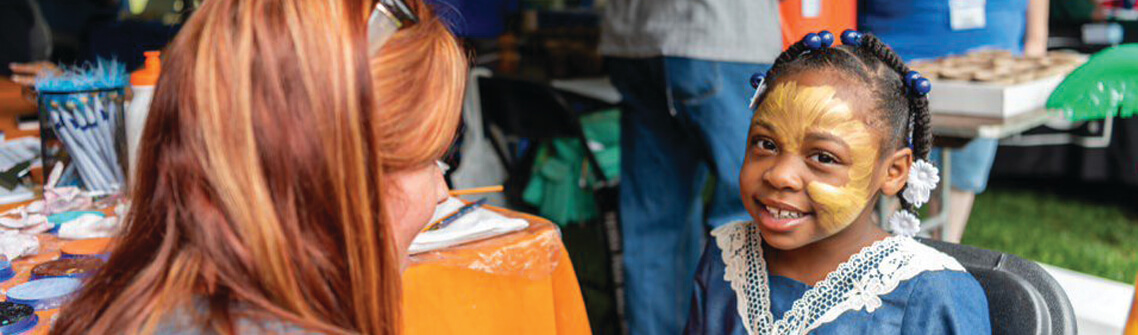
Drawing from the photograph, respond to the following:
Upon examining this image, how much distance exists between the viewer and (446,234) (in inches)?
56.6

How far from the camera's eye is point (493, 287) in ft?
4.63

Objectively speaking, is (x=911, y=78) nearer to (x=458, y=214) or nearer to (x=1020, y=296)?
(x=1020, y=296)

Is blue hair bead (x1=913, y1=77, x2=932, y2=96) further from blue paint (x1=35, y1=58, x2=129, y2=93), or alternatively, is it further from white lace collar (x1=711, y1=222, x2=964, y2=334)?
blue paint (x1=35, y1=58, x2=129, y2=93)

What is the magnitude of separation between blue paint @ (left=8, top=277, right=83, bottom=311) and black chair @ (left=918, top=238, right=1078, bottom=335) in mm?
1246

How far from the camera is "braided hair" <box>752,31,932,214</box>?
1.35m

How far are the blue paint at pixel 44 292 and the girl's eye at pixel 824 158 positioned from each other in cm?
102

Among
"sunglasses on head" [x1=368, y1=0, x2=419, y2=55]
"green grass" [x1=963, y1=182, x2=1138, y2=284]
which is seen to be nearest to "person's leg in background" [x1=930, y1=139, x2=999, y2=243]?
"green grass" [x1=963, y1=182, x2=1138, y2=284]

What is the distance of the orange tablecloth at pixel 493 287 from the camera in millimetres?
1360

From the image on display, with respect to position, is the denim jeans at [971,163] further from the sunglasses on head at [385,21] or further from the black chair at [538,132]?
the sunglasses on head at [385,21]

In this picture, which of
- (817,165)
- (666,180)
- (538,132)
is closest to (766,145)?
(817,165)

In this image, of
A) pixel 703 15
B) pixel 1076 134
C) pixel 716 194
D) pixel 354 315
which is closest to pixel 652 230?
pixel 716 194

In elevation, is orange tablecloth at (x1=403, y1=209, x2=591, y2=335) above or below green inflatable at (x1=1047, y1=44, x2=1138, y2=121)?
below

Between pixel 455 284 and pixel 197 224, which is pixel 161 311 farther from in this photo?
pixel 455 284

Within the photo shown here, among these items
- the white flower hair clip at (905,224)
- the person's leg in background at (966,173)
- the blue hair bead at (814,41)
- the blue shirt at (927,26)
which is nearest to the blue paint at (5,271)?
the blue hair bead at (814,41)
